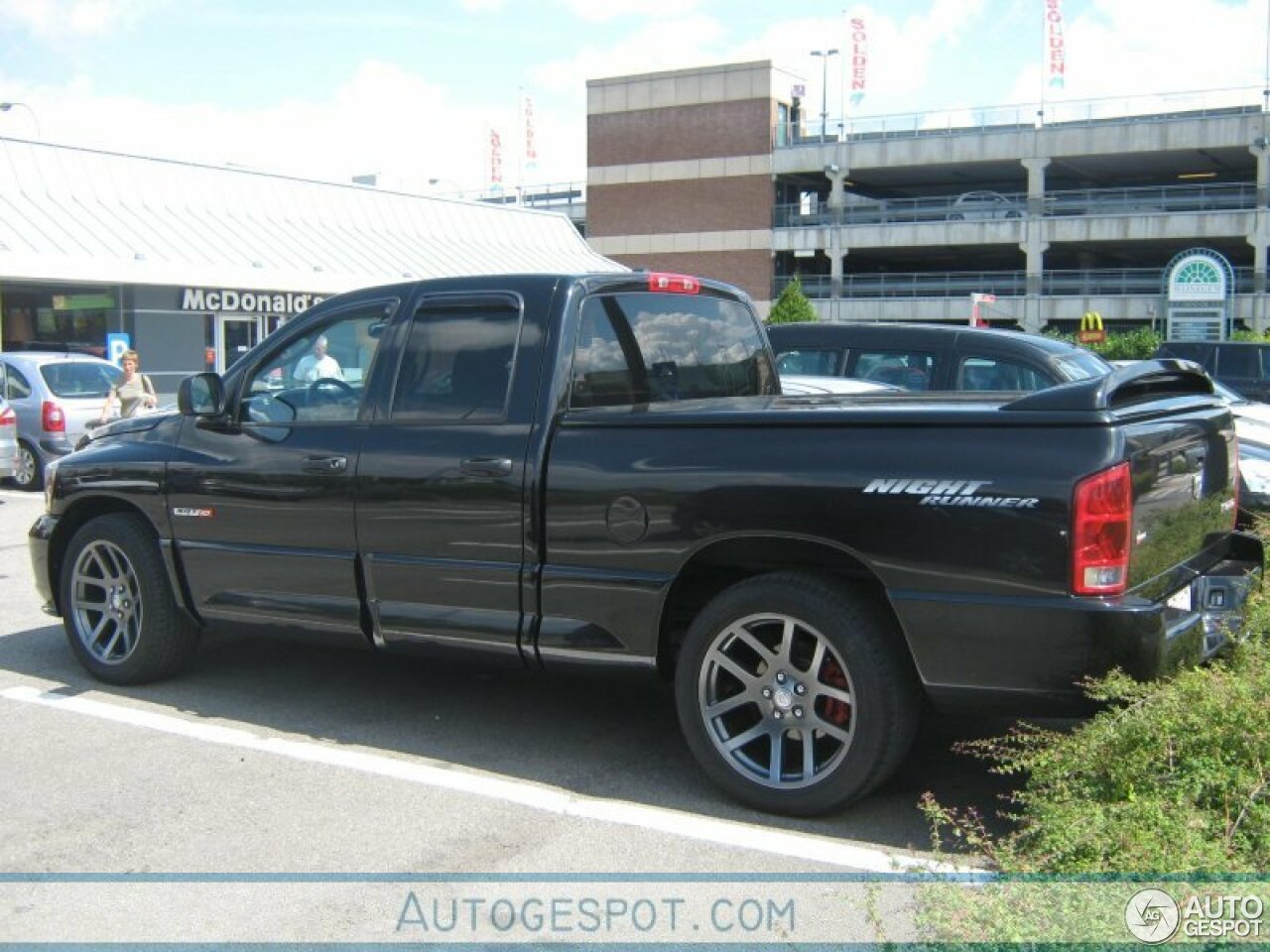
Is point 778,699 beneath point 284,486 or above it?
beneath

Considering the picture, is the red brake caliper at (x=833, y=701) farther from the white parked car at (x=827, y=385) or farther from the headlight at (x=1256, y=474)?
the headlight at (x=1256, y=474)

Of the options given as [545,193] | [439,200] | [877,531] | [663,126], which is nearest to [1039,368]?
[877,531]

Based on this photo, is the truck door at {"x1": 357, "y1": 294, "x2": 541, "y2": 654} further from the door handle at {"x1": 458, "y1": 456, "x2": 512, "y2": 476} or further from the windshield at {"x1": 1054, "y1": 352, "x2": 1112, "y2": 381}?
the windshield at {"x1": 1054, "y1": 352, "x2": 1112, "y2": 381}

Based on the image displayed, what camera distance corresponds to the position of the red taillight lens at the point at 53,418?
15.9 meters

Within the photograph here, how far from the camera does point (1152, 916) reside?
10.4ft

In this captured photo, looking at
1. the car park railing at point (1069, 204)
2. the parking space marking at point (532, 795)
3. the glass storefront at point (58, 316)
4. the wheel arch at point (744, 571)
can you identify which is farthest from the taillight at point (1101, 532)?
the car park railing at point (1069, 204)

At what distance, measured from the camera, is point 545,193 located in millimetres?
75375

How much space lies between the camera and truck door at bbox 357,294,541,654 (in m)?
5.21

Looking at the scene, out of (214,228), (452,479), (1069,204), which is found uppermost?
(1069,204)

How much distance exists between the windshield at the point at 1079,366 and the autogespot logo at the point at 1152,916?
233 inches

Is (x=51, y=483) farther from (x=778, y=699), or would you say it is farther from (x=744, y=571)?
(x=778, y=699)

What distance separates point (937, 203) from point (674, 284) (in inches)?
2220

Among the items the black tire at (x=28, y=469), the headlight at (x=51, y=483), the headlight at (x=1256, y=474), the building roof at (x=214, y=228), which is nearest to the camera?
the headlight at (x=51, y=483)

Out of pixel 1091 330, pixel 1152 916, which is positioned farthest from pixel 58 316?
pixel 1152 916
